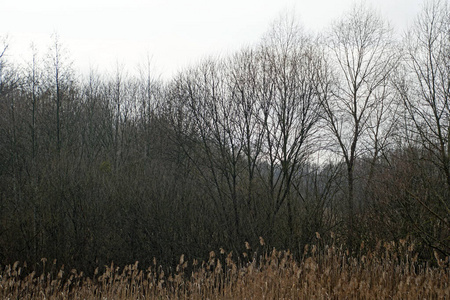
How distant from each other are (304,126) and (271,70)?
2562 millimetres

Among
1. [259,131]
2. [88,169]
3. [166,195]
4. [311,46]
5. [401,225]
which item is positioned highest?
[311,46]

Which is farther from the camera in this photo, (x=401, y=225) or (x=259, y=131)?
(x=259, y=131)

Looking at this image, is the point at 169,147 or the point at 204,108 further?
the point at 169,147

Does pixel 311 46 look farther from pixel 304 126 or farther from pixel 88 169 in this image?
pixel 88 169

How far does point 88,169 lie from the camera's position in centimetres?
1895

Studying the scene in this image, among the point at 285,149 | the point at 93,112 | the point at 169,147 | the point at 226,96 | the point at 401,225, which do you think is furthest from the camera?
the point at 93,112

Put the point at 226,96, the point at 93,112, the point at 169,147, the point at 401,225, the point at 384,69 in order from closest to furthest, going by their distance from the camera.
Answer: the point at 401,225
the point at 226,96
the point at 169,147
the point at 384,69
the point at 93,112

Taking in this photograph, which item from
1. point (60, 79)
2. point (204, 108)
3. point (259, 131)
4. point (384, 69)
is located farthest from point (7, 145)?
point (384, 69)

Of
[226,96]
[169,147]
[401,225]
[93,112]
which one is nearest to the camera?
[401,225]

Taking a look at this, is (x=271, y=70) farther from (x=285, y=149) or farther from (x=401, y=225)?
(x=401, y=225)

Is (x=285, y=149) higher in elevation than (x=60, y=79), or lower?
lower

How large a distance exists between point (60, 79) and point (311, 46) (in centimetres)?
1249

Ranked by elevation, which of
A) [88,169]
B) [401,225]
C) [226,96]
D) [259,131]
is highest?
[226,96]

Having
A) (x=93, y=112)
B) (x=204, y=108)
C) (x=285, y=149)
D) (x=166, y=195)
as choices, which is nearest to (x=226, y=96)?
(x=204, y=108)
